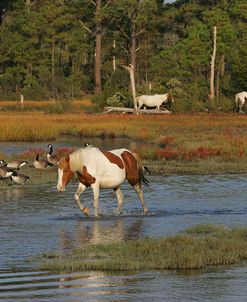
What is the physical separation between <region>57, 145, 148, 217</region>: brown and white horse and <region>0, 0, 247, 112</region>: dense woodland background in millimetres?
42103

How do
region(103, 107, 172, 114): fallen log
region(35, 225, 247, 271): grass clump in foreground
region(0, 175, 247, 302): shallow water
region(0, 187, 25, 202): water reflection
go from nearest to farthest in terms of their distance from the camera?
region(0, 175, 247, 302): shallow water, region(35, 225, 247, 271): grass clump in foreground, region(0, 187, 25, 202): water reflection, region(103, 107, 172, 114): fallen log

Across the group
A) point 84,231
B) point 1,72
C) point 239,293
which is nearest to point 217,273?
point 239,293

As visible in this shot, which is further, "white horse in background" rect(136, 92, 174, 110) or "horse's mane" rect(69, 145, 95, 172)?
"white horse in background" rect(136, 92, 174, 110)

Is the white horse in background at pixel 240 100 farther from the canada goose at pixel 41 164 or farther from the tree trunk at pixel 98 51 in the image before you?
the canada goose at pixel 41 164

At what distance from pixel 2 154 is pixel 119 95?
25.8 m

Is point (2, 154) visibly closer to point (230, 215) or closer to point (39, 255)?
point (230, 215)

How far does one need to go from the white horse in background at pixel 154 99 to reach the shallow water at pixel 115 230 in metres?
27.5

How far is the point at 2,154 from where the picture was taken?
2864cm

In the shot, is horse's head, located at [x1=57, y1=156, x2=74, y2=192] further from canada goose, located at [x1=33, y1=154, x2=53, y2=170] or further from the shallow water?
canada goose, located at [x1=33, y1=154, x2=53, y2=170]

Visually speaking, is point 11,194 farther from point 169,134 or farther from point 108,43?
point 108,43

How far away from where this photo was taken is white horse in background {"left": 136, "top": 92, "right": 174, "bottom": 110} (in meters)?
51.2

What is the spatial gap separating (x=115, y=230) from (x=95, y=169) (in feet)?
5.65

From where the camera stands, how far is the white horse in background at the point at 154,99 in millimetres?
51250

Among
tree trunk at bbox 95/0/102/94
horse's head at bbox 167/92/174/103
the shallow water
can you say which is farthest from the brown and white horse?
tree trunk at bbox 95/0/102/94
